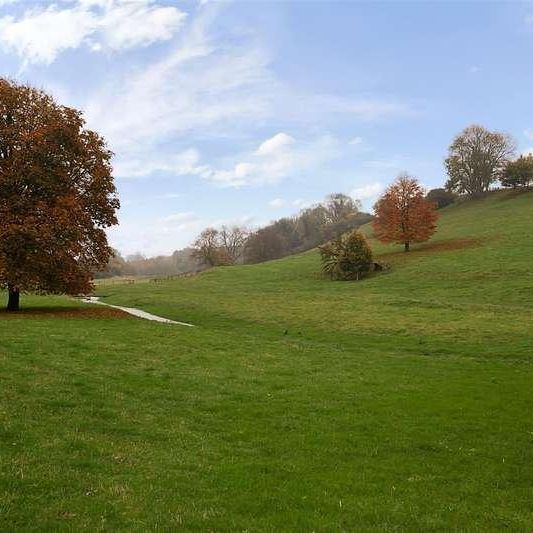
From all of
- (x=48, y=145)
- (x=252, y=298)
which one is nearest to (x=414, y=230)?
(x=252, y=298)

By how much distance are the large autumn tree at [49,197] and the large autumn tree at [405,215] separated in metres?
48.6

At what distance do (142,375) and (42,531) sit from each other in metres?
11.3

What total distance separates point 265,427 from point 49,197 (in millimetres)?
28823

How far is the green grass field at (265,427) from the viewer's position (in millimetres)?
9047

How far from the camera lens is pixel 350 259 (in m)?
71.1

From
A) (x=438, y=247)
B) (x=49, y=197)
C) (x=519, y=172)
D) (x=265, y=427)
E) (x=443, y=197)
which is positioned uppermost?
(x=519, y=172)

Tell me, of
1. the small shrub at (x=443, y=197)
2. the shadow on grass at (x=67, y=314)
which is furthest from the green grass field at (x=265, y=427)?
the small shrub at (x=443, y=197)

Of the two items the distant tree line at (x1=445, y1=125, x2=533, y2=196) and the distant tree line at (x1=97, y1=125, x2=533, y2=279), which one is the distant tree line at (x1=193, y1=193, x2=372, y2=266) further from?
the distant tree line at (x1=445, y1=125, x2=533, y2=196)

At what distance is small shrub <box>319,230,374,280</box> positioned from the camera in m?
71.1

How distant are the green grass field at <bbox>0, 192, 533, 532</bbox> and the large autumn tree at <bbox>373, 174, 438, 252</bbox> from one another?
144 feet

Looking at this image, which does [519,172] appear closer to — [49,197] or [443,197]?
[443,197]

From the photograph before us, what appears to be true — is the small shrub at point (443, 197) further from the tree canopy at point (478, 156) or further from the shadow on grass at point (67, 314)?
the shadow on grass at point (67, 314)

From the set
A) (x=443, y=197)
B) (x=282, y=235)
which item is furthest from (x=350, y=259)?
(x=282, y=235)

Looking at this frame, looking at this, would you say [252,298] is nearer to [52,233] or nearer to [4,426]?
[52,233]
